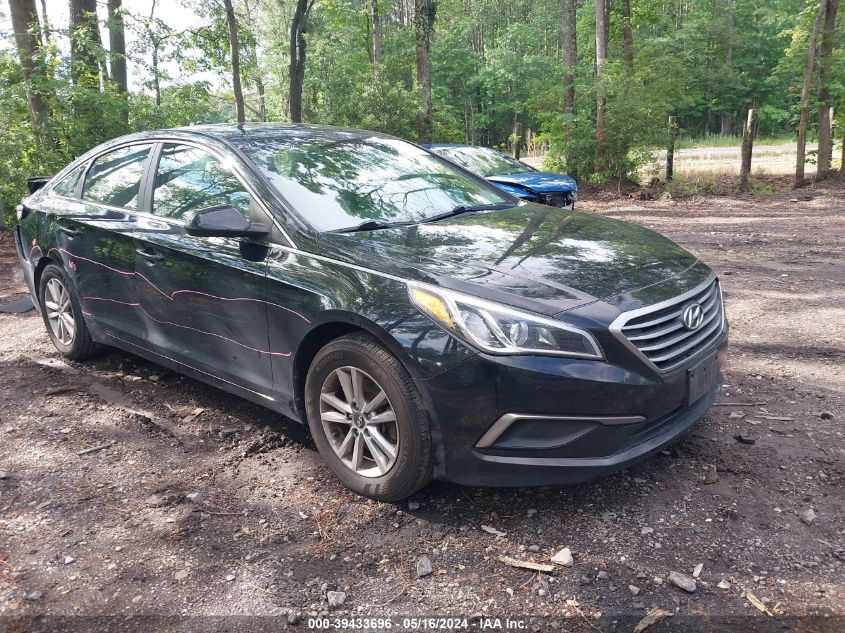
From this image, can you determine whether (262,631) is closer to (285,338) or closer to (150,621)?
(150,621)

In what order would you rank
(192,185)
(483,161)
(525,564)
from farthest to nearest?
(483,161) → (192,185) → (525,564)

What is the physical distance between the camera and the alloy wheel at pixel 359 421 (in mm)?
2957

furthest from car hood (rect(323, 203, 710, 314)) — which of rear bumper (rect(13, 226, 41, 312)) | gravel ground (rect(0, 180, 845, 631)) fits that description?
rear bumper (rect(13, 226, 41, 312))

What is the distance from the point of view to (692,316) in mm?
2982

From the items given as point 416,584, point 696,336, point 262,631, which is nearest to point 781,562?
point 696,336

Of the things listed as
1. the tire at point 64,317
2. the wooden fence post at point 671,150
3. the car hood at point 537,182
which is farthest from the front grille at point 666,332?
the wooden fence post at point 671,150

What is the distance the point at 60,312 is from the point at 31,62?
10.0 metres

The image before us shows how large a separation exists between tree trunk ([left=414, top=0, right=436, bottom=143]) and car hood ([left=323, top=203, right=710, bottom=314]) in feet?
56.0

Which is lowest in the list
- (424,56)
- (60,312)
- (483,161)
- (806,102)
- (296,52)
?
(60,312)

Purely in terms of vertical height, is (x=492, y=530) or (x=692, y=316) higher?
(x=692, y=316)

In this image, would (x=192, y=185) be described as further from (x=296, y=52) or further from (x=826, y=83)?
(x=296, y=52)

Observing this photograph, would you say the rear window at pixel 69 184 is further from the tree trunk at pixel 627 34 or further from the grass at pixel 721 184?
the tree trunk at pixel 627 34

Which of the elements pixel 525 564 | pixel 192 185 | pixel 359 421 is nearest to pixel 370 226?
pixel 359 421

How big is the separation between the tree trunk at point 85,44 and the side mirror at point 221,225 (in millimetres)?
11999
